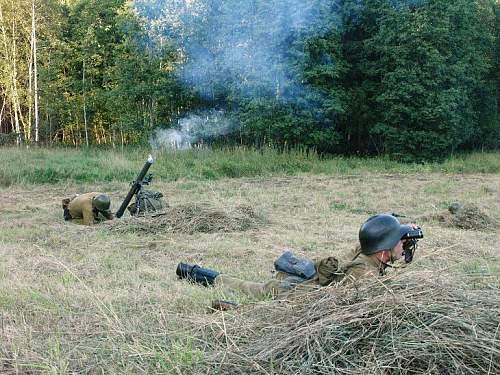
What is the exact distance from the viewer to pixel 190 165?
15344 millimetres

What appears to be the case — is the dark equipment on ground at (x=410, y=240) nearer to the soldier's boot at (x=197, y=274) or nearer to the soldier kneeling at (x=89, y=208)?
the soldier's boot at (x=197, y=274)

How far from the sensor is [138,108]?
72.4 feet

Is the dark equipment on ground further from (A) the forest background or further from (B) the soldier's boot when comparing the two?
(A) the forest background

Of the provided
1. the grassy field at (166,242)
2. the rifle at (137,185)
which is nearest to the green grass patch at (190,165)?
the grassy field at (166,242)

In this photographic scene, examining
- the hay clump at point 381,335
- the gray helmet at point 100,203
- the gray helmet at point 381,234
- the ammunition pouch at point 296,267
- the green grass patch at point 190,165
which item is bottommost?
the green grass patch at point 190,165

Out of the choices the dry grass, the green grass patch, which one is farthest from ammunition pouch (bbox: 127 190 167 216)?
the green grass patch

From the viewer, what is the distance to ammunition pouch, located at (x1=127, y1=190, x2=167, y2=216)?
8773mm

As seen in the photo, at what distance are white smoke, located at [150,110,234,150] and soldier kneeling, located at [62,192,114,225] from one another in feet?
36.1

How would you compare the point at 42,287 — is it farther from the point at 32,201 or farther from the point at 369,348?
the point at 32,201

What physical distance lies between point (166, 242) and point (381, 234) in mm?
3783

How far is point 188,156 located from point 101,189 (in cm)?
412

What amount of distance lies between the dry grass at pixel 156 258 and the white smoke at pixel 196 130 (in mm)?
7031

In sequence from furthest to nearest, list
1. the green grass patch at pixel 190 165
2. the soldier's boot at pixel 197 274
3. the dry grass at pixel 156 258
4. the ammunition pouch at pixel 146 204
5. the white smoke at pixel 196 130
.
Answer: the white smoke at pixel 196 130
the green grass patch at pixel 190 165
the ammunition pouch at pixel 146 204
the soldier's boot at pixel 197 274
the dry grass at pixel 156 258

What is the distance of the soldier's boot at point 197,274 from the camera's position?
16.6ft
